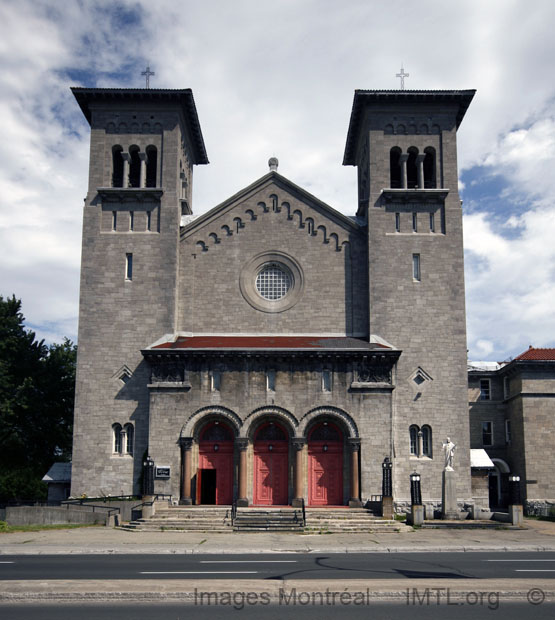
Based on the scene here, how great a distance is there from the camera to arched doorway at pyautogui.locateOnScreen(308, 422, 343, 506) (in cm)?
3588

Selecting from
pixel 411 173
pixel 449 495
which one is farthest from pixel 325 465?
pixel 411 173

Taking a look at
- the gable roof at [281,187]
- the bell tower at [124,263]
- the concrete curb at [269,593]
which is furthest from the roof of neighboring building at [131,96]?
the concrete curb at [269,593]

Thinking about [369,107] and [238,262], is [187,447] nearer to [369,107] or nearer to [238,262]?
[238,262]

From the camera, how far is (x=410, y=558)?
64.7 feet

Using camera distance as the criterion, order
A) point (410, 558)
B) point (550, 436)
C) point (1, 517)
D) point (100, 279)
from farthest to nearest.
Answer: point (550, 436), point (100, 279), point (1, 517), point (410, 558)

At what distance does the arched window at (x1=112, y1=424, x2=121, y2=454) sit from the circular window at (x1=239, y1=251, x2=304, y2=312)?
9.32 m

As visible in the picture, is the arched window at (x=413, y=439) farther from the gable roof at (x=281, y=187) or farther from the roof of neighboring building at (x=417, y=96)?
the roof of neighboring building at (x=417, y=96)

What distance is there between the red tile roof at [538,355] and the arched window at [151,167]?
991 inches

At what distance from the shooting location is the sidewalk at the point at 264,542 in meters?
21.9

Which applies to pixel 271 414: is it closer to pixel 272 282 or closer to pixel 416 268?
pixel 272 282

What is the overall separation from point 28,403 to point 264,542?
2502cm

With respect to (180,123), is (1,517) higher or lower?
lower

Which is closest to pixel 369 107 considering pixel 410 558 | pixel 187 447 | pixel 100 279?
pixel 100 279

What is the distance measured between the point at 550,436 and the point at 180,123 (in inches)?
1137
